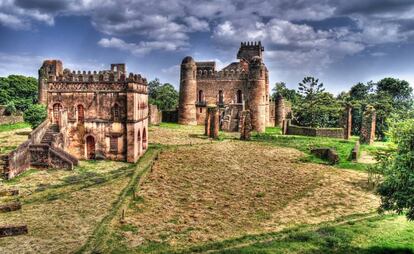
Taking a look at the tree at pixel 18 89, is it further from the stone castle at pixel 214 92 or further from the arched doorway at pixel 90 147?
the arched doorway at pixel 90 147

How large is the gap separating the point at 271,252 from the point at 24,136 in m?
27.7

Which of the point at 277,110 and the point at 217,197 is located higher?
the point at 277,110

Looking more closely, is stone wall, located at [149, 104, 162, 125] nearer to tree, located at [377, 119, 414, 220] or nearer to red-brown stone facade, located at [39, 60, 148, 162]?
red-brown stone facade, located at [39, 60, 148, 162]

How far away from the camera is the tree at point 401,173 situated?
10.5 metres

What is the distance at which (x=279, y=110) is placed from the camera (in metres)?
49.0

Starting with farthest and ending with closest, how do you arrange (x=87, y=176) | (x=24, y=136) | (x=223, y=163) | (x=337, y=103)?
1. (x=337, y=103)
2. (x=24, y=136)
3. (x=223, y=163)
4. (x=87, y=176)

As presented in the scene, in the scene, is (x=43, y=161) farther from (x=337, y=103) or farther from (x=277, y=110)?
(x=337, y=103)

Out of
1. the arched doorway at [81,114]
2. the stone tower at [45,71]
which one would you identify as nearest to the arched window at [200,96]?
the stone tower at [45,71]

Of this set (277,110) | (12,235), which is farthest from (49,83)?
(277,110)

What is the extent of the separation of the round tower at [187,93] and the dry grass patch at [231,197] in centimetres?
1905

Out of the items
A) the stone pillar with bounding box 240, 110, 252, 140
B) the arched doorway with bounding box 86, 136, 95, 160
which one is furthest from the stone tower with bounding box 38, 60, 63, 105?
the stone pillar with bounding box 240, 110, 252, 140

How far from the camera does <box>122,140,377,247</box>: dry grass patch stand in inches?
548

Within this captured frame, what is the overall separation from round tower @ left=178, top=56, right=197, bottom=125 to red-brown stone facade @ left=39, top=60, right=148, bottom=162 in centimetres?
2005

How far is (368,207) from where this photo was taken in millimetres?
16875
